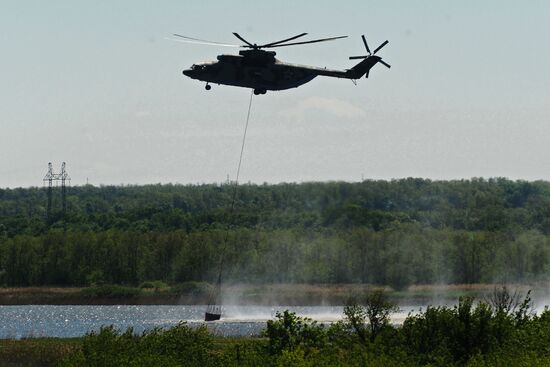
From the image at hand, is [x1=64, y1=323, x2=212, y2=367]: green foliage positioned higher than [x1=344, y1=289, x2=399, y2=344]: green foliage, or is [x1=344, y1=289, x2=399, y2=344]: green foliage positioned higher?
[x1=344, y1=289, x2=399, y2=344]: green foliage

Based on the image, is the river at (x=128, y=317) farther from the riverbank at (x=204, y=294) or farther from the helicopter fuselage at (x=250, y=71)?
the helicopter fuselage at (x=250, y=71)

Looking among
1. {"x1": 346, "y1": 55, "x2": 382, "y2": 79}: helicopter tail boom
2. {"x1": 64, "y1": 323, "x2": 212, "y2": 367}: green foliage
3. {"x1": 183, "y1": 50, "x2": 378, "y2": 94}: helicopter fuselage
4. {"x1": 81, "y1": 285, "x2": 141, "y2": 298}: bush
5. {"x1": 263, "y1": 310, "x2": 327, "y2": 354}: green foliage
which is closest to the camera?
{"x1": 64, "y1": 323, "x2": 212, "y2": 367}: green foliage

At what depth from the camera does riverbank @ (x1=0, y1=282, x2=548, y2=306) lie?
592ft

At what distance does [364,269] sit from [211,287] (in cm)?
2506

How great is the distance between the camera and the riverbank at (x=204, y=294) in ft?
592

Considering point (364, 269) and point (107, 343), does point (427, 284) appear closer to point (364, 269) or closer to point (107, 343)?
point (364, 269)

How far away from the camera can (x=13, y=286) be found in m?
195

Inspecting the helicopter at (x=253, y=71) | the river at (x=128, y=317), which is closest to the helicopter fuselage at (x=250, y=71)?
the helicopter at (x=253, y=71)

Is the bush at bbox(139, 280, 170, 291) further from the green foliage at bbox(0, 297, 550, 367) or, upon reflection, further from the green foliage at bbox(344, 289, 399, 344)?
the green foliage at bbox(344, 289, 399, 344)

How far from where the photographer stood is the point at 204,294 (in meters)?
185

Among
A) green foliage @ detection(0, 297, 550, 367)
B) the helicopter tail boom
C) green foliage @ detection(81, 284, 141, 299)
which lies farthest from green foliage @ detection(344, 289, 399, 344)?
green foliage @ detection(81, 284, 141, 299)

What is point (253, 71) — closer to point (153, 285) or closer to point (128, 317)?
point (128, 317)

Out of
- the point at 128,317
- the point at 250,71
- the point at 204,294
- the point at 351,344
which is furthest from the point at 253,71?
the point at 204,294

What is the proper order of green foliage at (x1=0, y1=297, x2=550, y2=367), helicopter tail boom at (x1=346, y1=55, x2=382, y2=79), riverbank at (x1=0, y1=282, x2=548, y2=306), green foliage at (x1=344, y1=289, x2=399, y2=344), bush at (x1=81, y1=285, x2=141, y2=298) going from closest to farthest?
green foliage at (x1=0, y1=297, x2=550, y2=367) < green foliage at (x1=344, y1=289, x2=399, y2=344) < helicopter tail boom at (x1=346, y1=55, x2=382, y2=79) < riverbank at (x1=0, y1=282, x2=548, y2=306) < bush at (x1=81, y1=285, x2=141, y2=298)
